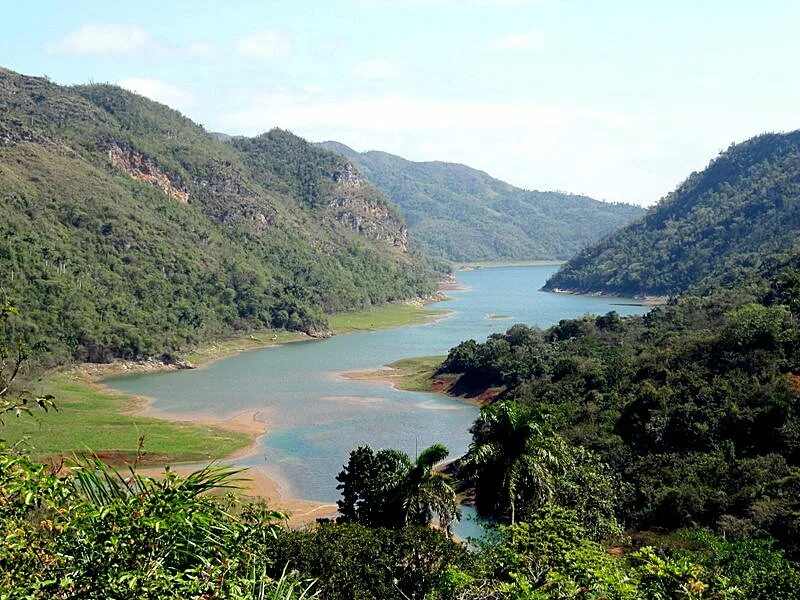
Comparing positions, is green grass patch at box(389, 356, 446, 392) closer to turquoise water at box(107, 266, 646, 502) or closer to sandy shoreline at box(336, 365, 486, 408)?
sandy shoreline at box(336, 365, 486, 408)

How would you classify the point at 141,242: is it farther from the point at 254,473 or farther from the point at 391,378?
the point at 254,473

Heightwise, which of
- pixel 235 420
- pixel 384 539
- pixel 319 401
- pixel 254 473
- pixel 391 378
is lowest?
pixel 254 473

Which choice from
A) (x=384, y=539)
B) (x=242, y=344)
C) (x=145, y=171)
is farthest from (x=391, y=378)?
(x=145, y=171)

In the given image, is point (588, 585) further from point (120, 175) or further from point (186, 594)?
point (120, 175)

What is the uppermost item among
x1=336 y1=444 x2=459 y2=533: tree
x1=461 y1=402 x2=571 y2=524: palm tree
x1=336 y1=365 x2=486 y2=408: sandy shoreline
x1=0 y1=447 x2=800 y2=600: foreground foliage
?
x1=0 y1=447 x2=800 y2=600: foreground foliage

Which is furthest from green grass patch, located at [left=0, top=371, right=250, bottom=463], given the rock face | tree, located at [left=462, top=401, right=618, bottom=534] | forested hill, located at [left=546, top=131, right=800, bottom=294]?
forested hill, located at [left=546, top=131, right=800, bottom=294]

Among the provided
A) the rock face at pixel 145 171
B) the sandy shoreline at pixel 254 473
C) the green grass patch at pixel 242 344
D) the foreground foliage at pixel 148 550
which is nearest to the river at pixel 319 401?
the sandy shoreline at pixel 254 473
